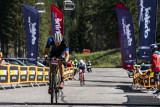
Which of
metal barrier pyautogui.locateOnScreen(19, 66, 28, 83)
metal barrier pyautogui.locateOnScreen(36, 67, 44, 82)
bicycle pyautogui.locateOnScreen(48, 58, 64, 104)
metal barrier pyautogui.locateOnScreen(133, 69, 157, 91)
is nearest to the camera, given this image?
bicycle pyautogui.locateOnScreen(48, 58, 64, 104)

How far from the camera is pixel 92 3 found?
99.6 m

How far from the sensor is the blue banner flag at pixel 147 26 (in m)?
18.4

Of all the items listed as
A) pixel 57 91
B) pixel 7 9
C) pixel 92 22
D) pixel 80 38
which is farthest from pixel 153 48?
pixel 80 38

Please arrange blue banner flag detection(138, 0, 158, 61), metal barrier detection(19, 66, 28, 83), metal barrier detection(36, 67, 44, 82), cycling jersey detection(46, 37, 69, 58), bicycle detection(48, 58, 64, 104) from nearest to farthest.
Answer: bicycle detection(48, 58, 64, 104)
cycling jersey detection(46, 37, 69, 58)
blue banner flag detection(138, 0, 158, 61)
metal barrier detection(19, 66, 28, 83)
metal barrier detection(36, 67, 44, 82)

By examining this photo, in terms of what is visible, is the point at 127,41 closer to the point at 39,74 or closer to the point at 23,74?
the point at 39,74

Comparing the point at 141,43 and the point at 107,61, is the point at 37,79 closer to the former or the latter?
the point at 141,43

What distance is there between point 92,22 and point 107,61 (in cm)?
2404

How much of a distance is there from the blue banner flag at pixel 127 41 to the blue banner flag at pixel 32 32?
5.70 m

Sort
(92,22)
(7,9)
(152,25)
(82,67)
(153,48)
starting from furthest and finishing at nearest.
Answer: (92,22)
(7,9)
(82,67)
(152,25)
(153,48)

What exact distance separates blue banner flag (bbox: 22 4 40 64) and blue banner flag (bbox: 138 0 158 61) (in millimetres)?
7749

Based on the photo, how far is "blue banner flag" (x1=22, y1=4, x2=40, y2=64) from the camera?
2394cm

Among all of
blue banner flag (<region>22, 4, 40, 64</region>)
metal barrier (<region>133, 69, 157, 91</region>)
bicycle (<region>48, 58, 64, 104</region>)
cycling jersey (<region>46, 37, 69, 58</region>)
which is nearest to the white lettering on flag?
blue banner flag (<region>22, 4, 40, 64</region>)

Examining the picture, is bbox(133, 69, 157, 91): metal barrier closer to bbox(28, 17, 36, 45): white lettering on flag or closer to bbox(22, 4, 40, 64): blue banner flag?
bbox(22, 4, 40, 64): blue banner flag

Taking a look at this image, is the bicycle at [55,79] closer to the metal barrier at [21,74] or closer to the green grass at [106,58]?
the metal barrier at [21,74]
